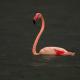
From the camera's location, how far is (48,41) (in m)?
27.0

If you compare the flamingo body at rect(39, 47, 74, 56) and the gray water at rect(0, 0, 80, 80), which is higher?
the flamingo body at rect(39, 47, 74, 56)

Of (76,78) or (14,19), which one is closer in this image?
(76,78)

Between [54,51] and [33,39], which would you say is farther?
[33,39]

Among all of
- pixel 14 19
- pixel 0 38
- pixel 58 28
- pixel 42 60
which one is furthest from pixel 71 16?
pixel 42 60

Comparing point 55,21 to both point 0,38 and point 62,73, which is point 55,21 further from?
point 62,73

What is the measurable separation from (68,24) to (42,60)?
10.6 m

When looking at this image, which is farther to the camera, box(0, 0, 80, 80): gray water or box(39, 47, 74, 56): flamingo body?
box(39, 47, 74, 56): flamingo body

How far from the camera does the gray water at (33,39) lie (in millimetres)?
21578

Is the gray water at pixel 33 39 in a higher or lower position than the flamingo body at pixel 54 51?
lower

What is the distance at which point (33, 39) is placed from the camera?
27656mm

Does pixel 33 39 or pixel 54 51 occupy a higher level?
pixel 54 51

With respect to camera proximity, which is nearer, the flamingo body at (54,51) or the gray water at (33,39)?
the gray water at (33,39)

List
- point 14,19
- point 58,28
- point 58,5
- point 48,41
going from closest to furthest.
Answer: point 48,41
point 58,28
point 14,19
point 58,5

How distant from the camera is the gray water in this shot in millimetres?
21578
